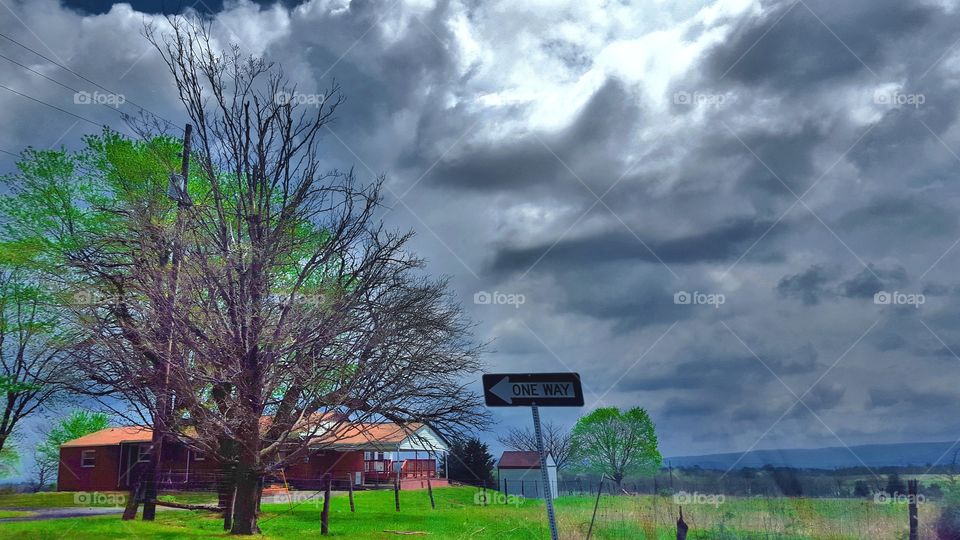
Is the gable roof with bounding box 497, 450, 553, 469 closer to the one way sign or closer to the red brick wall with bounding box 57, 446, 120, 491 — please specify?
the red brick wall with bounding box 57, 446, 120, 491

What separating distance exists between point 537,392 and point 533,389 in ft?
0.19

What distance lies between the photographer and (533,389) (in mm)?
9008

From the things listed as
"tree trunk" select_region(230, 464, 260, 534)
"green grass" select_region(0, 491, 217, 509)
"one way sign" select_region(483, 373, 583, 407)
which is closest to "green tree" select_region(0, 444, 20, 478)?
"green grass" select_region(0, 491, 217, 509)

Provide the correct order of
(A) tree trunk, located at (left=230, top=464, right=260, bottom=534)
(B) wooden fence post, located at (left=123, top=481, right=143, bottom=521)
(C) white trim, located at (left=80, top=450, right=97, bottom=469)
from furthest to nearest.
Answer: (C) white trim, located at (left=80, top=450, right=97, bottom=469) < (B) wooden fence post, located at (left=123, top=481, right=143, bottom=521) < (A) tree trunk, located at (left=230, top=464, right=260, bottom=534)

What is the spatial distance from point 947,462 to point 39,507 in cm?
3331

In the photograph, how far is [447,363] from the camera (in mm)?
21953

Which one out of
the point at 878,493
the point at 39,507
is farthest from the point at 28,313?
the point at 878,493

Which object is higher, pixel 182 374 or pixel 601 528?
pixel 182 374

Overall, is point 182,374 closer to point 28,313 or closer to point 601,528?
point 601,528

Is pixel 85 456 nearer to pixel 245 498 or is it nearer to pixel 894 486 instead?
pixel 245 498

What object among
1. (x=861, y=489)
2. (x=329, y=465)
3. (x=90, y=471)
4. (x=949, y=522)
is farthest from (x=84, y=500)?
(x=949, y=522)

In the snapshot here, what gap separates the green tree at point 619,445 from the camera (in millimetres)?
64938

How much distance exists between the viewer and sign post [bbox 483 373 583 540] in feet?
28.9

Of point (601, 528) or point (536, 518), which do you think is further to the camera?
point (536, 518)
